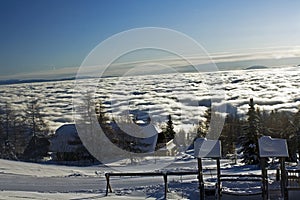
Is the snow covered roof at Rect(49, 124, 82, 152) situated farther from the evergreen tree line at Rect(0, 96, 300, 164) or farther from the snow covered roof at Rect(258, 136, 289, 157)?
the snow covered roof at Rect(258, 136, 289, 157)

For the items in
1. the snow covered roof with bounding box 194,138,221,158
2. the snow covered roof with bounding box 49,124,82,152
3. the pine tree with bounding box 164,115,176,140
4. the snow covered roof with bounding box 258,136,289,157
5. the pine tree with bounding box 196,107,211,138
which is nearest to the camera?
the snow covered roof with bounding box 258,136,289,157

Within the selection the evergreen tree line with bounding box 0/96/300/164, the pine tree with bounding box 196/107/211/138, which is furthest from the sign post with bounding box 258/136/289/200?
the pine tree with bounding box 196/107/211/138

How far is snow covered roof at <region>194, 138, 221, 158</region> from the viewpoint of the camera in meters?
12.7

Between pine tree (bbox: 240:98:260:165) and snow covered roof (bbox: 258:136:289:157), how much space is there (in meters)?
18.5

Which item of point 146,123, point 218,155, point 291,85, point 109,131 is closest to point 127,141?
point 109,131

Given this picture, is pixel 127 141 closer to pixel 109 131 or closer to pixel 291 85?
pixel 109 131

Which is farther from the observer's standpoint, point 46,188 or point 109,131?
point 109,131

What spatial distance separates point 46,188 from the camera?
16.3 m

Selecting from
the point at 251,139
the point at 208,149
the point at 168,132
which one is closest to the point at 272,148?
the point at 208,149

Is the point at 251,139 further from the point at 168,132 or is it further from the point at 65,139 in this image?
the point at 65,139

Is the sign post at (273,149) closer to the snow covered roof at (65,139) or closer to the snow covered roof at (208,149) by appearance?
the snow covered roof at (208,149)

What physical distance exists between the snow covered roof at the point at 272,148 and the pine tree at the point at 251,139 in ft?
60.8

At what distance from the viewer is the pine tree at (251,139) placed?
30342mm

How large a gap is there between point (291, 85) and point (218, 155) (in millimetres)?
114026
